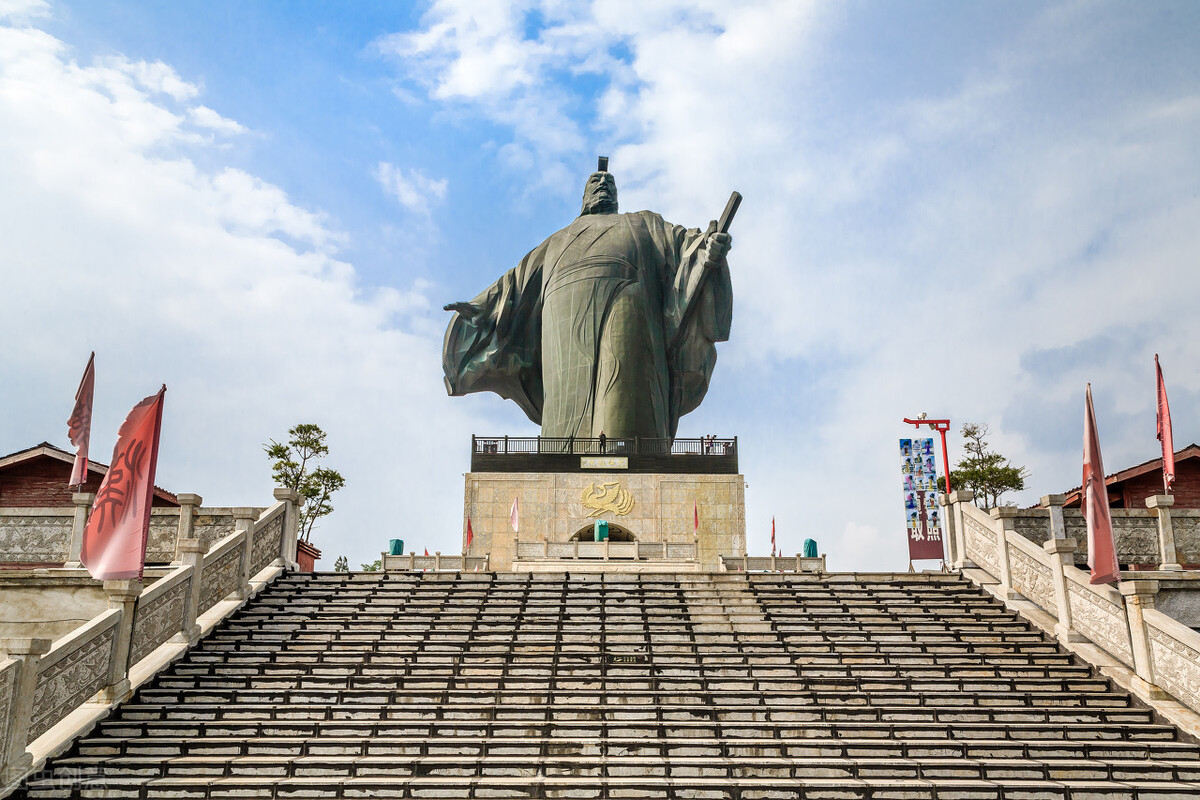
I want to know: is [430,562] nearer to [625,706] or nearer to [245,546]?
[245,546]

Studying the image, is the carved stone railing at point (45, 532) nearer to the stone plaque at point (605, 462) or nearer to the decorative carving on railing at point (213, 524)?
the decorative carving on railing at point (213, 524)

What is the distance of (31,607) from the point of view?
12.5 metres

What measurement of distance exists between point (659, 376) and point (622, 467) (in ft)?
14.8

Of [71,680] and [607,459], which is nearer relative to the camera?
[71,680]

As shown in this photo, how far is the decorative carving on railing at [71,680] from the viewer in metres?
8.59

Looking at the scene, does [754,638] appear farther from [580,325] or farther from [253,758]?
[580,325]

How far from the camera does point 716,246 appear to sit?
81.4 ft

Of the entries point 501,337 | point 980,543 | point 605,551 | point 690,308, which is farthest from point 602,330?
point 980,543

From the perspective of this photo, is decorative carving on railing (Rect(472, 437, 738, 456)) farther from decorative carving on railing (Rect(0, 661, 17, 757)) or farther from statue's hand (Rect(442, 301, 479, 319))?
decorative carving on railing (Rect(0, 661, 17, 757))

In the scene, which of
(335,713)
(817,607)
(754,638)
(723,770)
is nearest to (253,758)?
(335,713)

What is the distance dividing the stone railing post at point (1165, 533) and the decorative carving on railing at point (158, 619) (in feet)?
42.9

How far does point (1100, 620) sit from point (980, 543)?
10.8ft

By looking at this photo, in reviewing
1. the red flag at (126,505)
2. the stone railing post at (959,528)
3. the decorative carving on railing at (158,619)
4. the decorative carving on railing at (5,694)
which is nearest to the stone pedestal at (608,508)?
the stone railing post at (959,528)

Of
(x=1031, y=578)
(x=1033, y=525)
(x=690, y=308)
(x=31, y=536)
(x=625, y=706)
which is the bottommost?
(x=625, y=706)
